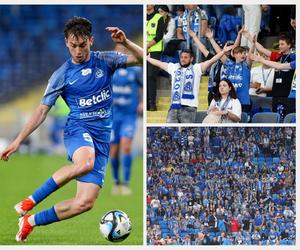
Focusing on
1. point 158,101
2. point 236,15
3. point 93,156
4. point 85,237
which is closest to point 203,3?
point 236,15

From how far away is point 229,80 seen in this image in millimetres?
10492

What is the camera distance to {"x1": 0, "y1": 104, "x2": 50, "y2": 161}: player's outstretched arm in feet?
30.0

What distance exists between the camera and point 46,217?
952cm

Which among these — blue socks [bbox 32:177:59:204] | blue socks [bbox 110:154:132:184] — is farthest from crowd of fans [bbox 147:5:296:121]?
blue socks [bbox 110:154:132:184]

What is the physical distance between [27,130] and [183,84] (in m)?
1.99

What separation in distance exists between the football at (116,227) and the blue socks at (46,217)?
0.60m

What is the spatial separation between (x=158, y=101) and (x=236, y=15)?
1310 millimetres

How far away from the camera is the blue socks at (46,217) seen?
9508mm

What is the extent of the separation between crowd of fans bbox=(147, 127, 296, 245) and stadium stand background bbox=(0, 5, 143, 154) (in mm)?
1417

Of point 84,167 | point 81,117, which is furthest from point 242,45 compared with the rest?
point 84,167

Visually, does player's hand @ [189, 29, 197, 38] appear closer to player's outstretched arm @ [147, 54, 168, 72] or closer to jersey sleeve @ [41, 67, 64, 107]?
player's outstretched arm @ [147, 54, 168, 72]

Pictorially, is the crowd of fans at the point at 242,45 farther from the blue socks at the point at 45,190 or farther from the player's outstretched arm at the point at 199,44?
the blue socks at the point at 45,190

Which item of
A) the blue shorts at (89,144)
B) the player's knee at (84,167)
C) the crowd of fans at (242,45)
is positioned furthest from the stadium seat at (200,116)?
the player's knee at (84,167)

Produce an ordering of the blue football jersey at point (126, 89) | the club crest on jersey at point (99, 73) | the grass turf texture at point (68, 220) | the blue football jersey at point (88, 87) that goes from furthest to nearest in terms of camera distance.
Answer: the blue football jersey at point (126, 89) → the grass turf texture at point (68, 220) → the club crest on jersey at point (99, 73) → the blue football jersey at point (88, 87)
